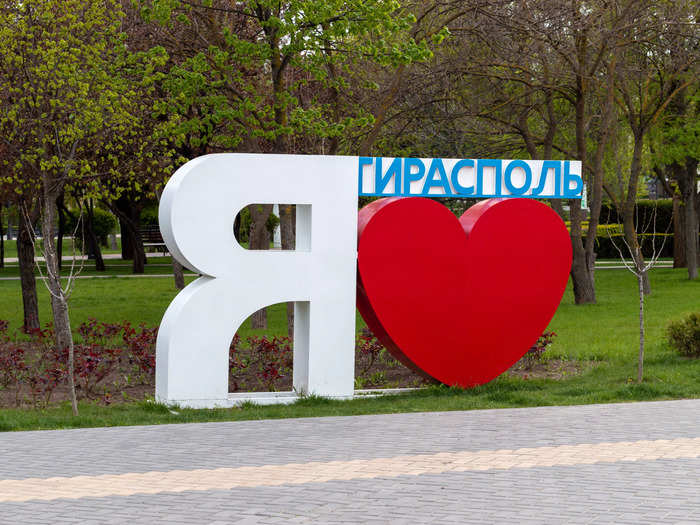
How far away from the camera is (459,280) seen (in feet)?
38.7

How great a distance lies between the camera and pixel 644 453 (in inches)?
321

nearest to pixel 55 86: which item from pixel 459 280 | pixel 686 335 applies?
pixel 459 280

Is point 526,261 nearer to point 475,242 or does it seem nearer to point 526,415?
point 475,242

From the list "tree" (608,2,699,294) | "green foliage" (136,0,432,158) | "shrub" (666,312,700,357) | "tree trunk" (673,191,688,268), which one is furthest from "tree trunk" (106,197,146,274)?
"shrub" (666,312,700,357)

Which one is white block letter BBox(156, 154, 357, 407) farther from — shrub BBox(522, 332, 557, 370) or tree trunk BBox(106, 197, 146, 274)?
tree trunk BBox(106, 197, 146, 274)

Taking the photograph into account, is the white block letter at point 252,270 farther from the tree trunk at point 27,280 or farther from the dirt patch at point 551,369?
the tree trunk at point 27,280

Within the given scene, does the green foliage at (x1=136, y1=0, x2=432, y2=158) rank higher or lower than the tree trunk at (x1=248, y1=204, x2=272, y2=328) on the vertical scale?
higher

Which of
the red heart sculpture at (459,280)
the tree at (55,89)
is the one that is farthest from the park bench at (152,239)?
the red heart sculpture at (459,280)

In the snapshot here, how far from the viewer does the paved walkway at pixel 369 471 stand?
6332 mm

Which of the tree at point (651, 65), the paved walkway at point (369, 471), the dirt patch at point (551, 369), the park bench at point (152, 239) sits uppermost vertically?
the tree at point (651, 65)

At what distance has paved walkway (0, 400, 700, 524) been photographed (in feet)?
20.8

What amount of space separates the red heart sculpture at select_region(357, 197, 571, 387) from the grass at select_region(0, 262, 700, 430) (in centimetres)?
47

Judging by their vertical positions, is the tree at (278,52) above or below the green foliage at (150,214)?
above

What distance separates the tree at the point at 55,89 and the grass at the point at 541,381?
3.87 metres
